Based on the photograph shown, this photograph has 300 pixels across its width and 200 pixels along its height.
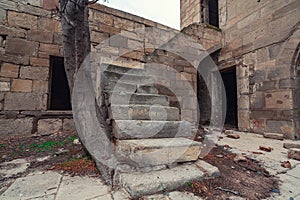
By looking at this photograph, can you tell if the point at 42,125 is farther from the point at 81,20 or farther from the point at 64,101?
the point at 64,101

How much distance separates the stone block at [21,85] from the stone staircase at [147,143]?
1.76m

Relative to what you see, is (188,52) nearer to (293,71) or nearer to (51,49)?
(293,71)

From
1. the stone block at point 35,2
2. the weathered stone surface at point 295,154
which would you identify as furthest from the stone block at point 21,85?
the weathered stone surface at point 295,154

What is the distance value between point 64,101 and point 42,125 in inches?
125

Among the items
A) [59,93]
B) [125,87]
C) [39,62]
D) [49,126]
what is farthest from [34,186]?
[59,93]

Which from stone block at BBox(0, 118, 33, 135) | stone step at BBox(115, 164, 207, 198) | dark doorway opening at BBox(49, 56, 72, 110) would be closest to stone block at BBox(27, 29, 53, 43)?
stone block at BBox(0, 118, 33, 135)

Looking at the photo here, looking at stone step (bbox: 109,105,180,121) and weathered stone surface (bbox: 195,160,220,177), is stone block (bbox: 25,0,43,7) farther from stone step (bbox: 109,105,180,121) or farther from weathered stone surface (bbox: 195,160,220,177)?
weathered stone surface (bbox: 195,160,220,177)

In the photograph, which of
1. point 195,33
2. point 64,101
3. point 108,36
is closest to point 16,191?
point 108,36

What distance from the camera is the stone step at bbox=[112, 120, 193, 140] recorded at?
5.15 feet

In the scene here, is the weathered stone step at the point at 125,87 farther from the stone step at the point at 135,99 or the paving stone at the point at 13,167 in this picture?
the paving stone at the point at 13,167

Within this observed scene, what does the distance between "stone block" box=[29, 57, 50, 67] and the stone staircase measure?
166cm

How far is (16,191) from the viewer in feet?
3.87

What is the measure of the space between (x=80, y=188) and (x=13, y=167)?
1.03m

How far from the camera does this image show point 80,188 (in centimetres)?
121
